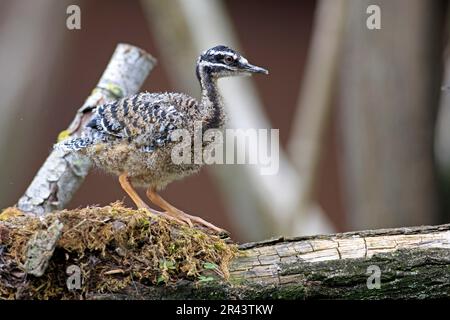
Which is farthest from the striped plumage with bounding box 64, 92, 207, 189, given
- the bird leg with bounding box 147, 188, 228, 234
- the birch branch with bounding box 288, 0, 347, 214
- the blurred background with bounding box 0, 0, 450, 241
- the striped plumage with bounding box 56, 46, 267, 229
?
the birch branch with bounding box 288, 0, 347, 214

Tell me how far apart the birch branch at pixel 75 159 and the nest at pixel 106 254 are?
1.66m

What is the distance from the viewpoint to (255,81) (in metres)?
13.1

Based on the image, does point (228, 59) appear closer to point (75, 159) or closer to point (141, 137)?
point (141, 137)

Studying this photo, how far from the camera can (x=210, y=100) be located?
21.0 feet

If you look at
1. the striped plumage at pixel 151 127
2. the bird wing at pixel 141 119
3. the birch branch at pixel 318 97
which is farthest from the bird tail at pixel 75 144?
the birch branch at pixel 318 97

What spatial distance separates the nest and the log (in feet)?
0.23

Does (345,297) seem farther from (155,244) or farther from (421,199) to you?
(421,199)

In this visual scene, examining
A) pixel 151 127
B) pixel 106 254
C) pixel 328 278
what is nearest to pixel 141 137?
pixel 151 127

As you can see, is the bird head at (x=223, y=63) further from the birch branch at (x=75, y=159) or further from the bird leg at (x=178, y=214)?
the birch branch at (x=75, y=159)

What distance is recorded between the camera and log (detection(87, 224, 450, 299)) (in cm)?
500

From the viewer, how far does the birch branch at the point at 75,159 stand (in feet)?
23.0

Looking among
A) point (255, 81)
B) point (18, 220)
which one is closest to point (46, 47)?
point (255, 81)

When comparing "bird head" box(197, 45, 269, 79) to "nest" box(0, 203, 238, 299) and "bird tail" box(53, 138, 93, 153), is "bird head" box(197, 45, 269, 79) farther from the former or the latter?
"nest" box(0, 203, 238, 299)

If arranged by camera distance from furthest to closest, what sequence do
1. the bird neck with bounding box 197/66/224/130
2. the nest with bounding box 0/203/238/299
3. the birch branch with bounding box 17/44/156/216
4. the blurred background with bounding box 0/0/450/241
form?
the blurred background with bounding box 0/0/450/241
the birch branch with bounding box 17/44/156/216
the bird neck with bounding box 197/66/224/130
the nest with bounding box 0/203/238/299
